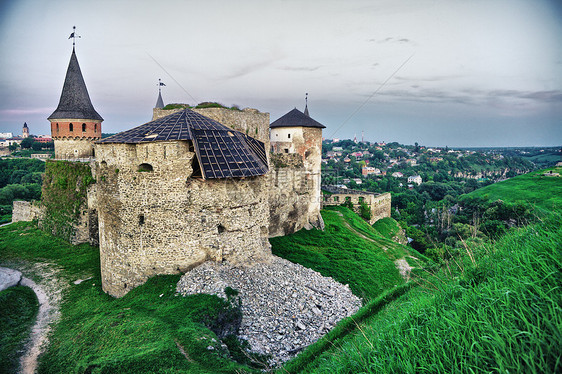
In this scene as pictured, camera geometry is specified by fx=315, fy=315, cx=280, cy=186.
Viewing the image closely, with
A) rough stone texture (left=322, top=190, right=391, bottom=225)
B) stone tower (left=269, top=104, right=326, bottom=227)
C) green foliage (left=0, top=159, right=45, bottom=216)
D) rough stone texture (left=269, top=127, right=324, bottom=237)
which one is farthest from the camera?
green foliage (left=0, top=159, right=45, bottom=216)

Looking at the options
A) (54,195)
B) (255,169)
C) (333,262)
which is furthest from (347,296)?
(54,195)

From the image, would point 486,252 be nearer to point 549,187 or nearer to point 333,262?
point 333,262

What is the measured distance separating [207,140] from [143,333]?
23.8 ft

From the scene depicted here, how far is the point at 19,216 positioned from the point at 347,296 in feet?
110

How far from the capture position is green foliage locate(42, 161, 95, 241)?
22.8m

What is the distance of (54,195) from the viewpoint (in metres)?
25.4

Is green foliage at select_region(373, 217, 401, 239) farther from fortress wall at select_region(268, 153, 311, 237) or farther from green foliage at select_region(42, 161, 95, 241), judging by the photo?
green foliage at select_region(42, 161, 95, 241)

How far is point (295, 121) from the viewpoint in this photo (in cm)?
2456

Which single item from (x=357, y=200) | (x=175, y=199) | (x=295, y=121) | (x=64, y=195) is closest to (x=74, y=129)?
(x=64, y=195)

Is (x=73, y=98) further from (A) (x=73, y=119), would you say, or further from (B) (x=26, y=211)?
(B) (x=26, y=211)

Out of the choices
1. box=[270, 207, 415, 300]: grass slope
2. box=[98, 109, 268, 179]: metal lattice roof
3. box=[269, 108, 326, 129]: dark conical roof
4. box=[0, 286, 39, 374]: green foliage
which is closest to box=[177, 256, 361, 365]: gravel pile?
box=[270, 207, 415, 300]: grass slope

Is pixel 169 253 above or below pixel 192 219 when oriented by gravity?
below

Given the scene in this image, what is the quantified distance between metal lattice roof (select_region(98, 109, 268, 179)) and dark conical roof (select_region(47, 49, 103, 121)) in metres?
21.7

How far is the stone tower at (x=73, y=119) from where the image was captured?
29750 mm
